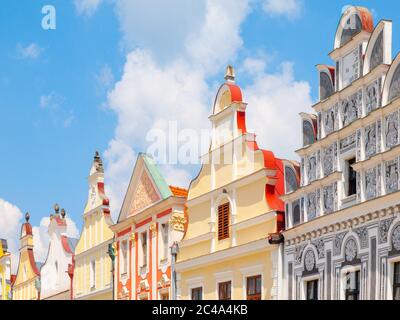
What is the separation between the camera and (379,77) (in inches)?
894

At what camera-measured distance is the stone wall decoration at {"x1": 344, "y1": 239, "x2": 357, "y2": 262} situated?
74.9ft

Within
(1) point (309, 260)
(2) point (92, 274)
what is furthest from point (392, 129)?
(2) point (92, 274)

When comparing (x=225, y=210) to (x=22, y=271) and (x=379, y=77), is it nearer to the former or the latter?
(x=379, y=77)

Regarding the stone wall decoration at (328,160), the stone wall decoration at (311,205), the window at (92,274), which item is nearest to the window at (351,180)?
the stone wall decoration at (328,160)

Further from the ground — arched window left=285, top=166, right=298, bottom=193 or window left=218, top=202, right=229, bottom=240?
arched window left=285, top=166, right=298, bottom=193

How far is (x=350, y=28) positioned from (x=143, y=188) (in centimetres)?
1388

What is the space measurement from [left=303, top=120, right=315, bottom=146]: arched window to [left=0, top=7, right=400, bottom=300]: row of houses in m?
0.03

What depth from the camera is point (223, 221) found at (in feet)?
96.7

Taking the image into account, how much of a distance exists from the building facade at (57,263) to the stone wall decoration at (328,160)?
22.5 metres

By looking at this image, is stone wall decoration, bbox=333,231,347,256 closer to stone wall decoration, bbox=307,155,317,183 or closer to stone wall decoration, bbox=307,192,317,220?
stone wall decoration, bbox=307,192,317,220

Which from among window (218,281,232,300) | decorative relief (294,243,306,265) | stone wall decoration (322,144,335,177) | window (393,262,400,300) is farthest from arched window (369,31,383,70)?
window (218,281,232,300)

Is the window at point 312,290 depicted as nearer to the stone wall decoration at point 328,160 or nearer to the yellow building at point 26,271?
the stone wall decoration at point 328,160
